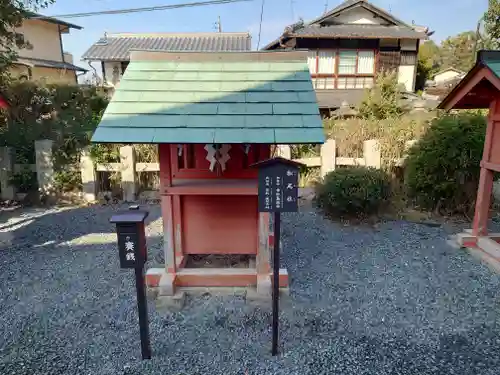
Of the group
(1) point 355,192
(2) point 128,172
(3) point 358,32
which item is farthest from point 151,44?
(1) point 355,192

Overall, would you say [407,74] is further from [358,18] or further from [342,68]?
[358,18]

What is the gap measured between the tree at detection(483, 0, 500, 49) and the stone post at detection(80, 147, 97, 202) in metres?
12.4

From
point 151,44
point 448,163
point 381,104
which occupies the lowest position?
point 448,163

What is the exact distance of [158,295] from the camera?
375 cm

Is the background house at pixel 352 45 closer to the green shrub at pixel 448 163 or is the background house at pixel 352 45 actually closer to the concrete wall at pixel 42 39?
the green shrub at pixel 448 163

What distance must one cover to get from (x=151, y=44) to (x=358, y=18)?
481 inches

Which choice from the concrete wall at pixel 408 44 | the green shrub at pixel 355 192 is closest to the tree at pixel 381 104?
the green shrub at pixel 355 192

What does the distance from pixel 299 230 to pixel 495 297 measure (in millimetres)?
2868

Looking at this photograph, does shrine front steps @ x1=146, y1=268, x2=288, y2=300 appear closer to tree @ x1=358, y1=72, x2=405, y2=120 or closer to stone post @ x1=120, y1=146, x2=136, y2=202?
stone post @ x1=120, y1=146, x2=136, y2=202

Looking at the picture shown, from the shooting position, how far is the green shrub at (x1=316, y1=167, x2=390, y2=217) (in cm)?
591

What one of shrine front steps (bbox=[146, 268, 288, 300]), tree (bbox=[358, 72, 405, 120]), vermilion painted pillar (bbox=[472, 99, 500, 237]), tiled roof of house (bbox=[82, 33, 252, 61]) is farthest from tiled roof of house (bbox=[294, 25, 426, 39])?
shrine front steps (bbox=[146, 268, 288, 300])

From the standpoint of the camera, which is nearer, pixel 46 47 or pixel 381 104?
pixel 381 104

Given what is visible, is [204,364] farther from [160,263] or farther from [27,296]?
[27,296]

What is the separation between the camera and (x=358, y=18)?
16625mm
